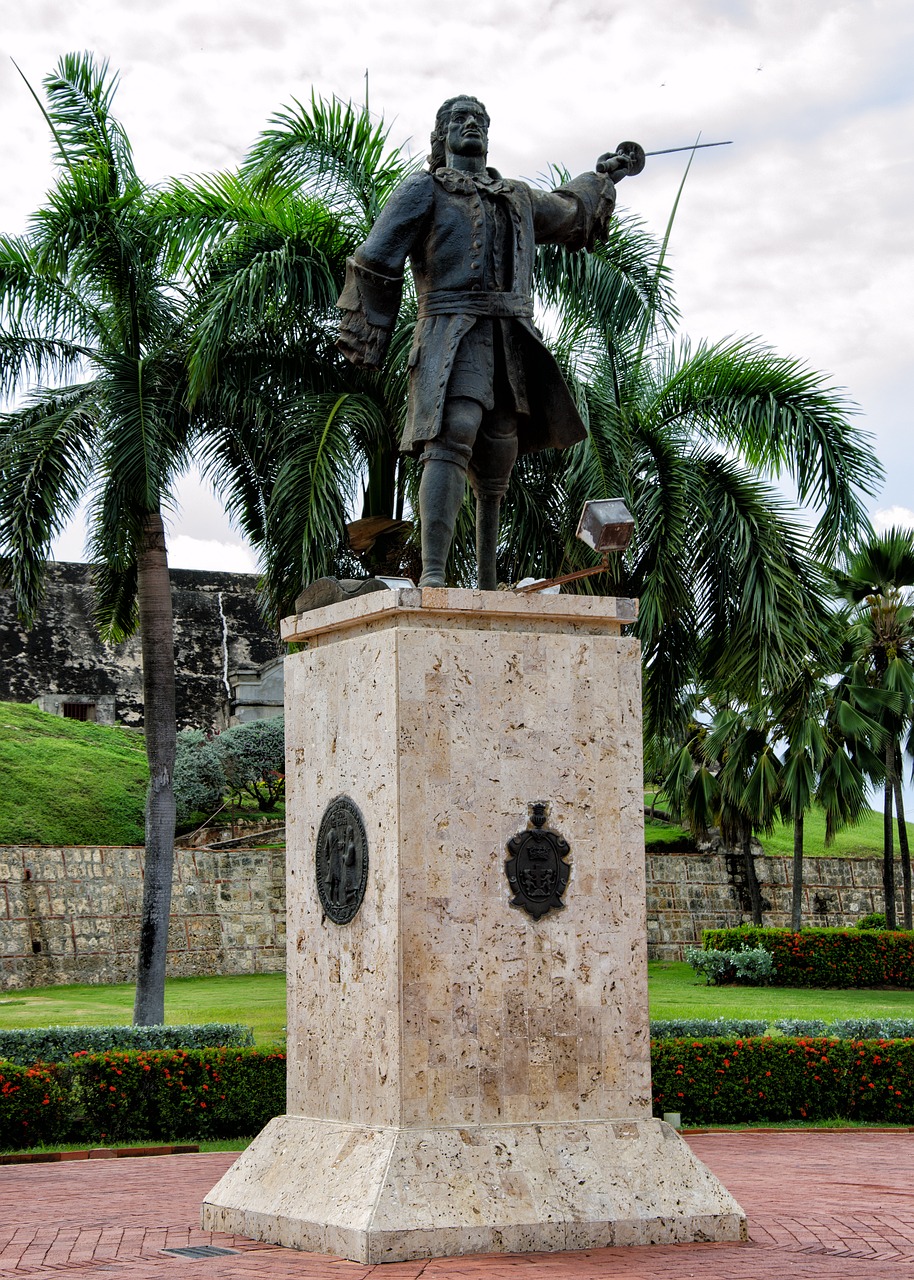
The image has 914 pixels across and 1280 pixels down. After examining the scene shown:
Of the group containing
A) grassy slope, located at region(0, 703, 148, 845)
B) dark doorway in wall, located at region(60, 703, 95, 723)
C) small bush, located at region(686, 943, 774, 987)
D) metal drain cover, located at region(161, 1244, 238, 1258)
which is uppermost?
dark doorway in wall, located at region(60, 703, 95, 723)

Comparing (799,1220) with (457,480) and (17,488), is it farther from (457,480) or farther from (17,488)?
(17,488)

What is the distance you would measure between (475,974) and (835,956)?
1980 cm

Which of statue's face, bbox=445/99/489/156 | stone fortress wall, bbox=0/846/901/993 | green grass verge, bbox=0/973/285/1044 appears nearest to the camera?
statue's face, bbox=445/99/489/156

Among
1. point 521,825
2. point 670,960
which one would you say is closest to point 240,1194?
point 521,825

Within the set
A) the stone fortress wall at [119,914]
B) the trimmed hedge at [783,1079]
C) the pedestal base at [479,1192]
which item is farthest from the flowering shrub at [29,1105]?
the stone fortress wall at [119,914]

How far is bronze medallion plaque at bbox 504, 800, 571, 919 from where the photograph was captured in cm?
589

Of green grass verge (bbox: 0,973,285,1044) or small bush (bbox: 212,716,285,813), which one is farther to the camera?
small bush (bbox: 212,716,285,813)

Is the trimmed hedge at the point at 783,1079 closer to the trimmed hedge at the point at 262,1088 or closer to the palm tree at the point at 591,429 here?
the trimmed hedge at the point at 262,1088

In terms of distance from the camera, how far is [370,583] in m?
6.27

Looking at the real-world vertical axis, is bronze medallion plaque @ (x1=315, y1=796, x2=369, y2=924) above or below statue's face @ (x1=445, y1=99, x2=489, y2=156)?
below

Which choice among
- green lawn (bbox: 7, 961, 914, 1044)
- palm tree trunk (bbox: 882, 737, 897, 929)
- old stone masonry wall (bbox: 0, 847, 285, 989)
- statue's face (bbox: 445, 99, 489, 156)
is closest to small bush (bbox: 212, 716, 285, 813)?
old stone masonry wall (bbox: 0, 847, 285, 989)

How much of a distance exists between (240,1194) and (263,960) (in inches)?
702

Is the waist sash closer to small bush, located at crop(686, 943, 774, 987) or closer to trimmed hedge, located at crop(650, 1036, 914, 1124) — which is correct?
trimmed hedge, located at crop(650, 1036, 914, 1124)

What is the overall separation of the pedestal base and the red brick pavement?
7 centimetres
